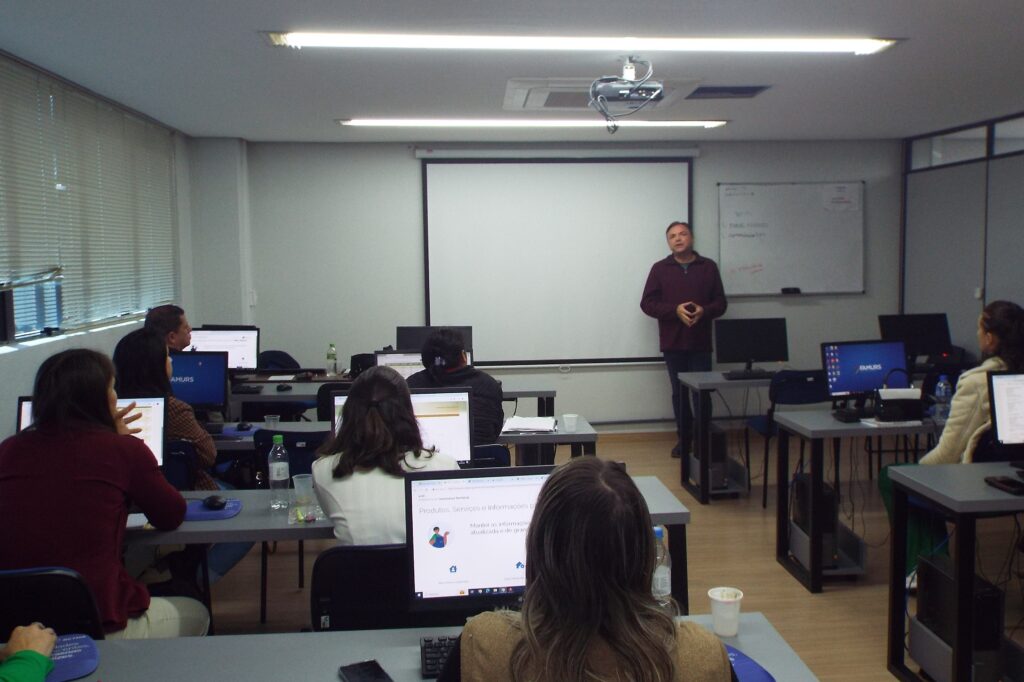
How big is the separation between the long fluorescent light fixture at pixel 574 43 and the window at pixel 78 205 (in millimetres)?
1684

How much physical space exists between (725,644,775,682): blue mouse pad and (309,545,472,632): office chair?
760 millimetres

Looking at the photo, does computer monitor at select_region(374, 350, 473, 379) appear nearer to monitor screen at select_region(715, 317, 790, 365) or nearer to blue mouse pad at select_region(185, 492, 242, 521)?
monitor screen at select_region(715, 317, 790, 365)

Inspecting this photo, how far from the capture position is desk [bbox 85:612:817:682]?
Answer: 1.84 metres

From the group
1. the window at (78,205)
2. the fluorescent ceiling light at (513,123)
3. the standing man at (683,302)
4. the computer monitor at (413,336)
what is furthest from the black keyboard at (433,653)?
the standing man at (683,302)

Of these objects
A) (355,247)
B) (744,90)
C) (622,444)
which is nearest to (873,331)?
(622,444)

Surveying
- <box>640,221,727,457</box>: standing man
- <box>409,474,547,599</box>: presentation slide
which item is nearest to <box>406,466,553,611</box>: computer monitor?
<box>409,474,547,599</box>: presentation slide

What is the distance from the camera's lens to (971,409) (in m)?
3.66

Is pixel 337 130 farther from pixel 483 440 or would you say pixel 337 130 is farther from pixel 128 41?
pixel 483 440

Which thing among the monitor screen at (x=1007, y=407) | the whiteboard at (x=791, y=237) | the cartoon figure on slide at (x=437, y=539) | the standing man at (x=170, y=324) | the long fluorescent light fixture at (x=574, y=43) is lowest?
the cartoon figure on slide at (x=437, y=539)

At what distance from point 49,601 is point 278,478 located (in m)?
1.27

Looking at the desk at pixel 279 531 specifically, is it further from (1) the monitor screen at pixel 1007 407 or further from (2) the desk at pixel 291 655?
(1) the monitor screen at pixel 1007 407

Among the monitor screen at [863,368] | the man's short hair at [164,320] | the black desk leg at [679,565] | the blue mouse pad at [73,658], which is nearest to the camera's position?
the blue mouse pad at [73,658]

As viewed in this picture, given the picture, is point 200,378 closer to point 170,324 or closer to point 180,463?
point 170,324

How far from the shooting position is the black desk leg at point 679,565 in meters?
2.64
